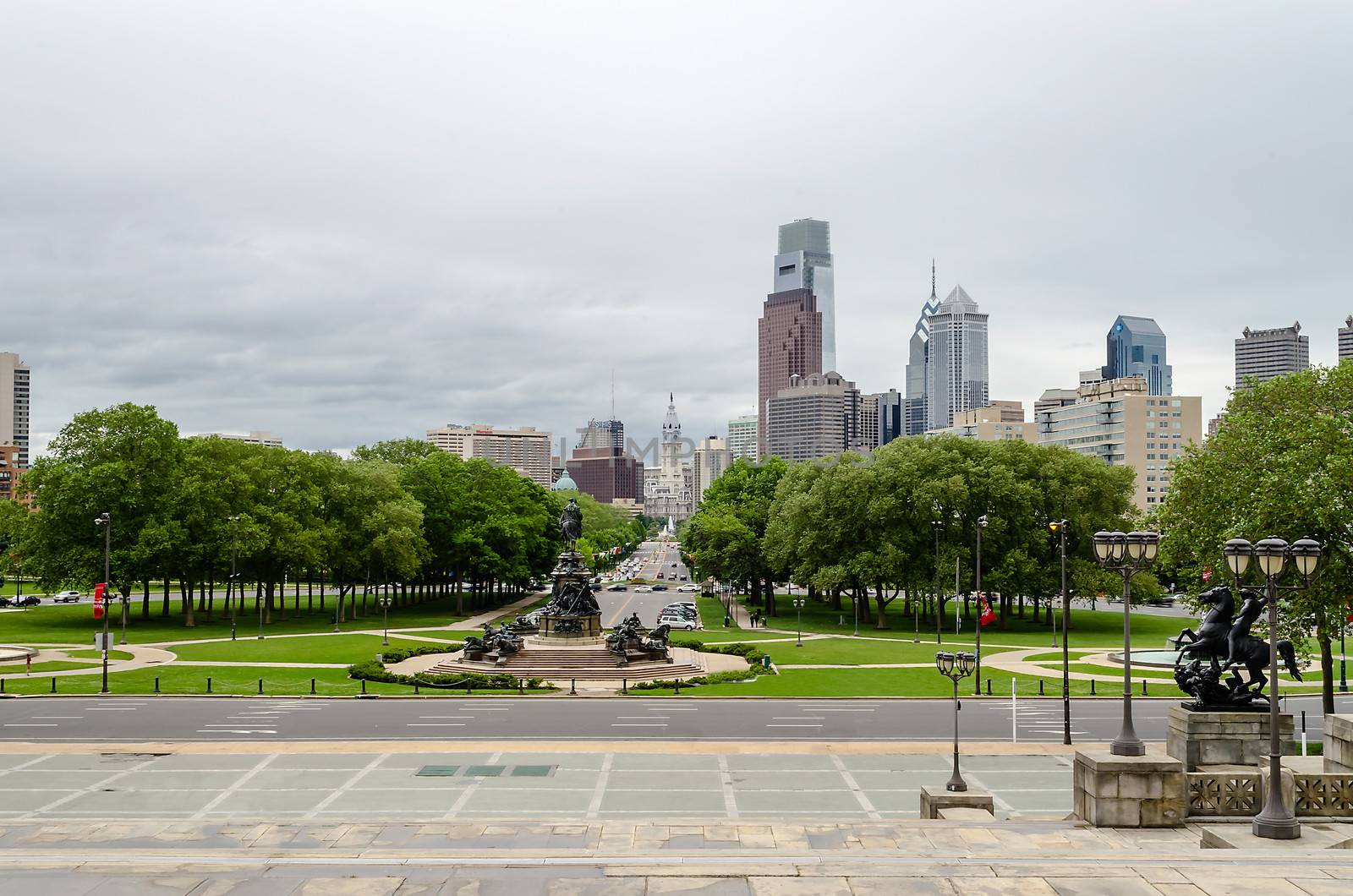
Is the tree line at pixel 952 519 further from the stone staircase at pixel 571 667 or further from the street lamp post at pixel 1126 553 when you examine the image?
the street lamp post at pixel 1126 553

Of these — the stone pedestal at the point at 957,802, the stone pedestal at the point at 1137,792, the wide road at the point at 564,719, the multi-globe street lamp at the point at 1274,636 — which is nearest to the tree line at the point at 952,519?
the wide road at the point at 564,719

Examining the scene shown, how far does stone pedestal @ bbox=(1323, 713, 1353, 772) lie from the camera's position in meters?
20.3

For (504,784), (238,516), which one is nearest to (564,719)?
(504,784)

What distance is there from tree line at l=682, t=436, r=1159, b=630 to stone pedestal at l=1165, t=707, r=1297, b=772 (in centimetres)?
4310

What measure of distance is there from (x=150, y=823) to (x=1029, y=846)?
18.3 m

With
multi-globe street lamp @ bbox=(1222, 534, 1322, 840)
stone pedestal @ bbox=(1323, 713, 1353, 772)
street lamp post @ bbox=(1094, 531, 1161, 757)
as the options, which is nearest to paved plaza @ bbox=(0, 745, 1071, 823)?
street lamp post @ bbox=(1094, 531, 1161, 757)

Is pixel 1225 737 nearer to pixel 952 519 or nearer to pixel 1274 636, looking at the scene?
pixel 1274 636

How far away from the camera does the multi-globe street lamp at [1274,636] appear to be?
1817cm

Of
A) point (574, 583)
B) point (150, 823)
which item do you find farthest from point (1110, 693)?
point (150, 823)

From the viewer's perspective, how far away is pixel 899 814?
83.6 feet

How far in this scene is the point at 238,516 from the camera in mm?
75500

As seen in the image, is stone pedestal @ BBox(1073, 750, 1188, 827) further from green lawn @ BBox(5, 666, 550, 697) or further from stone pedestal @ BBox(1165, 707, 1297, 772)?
green lawn @ BBox(5, 666, 550, 697)

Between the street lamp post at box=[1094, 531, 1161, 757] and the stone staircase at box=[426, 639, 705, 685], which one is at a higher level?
the street lamp post at box=[1094, 531, 1161, 757]

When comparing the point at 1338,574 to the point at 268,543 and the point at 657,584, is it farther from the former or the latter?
the point at 657,584
